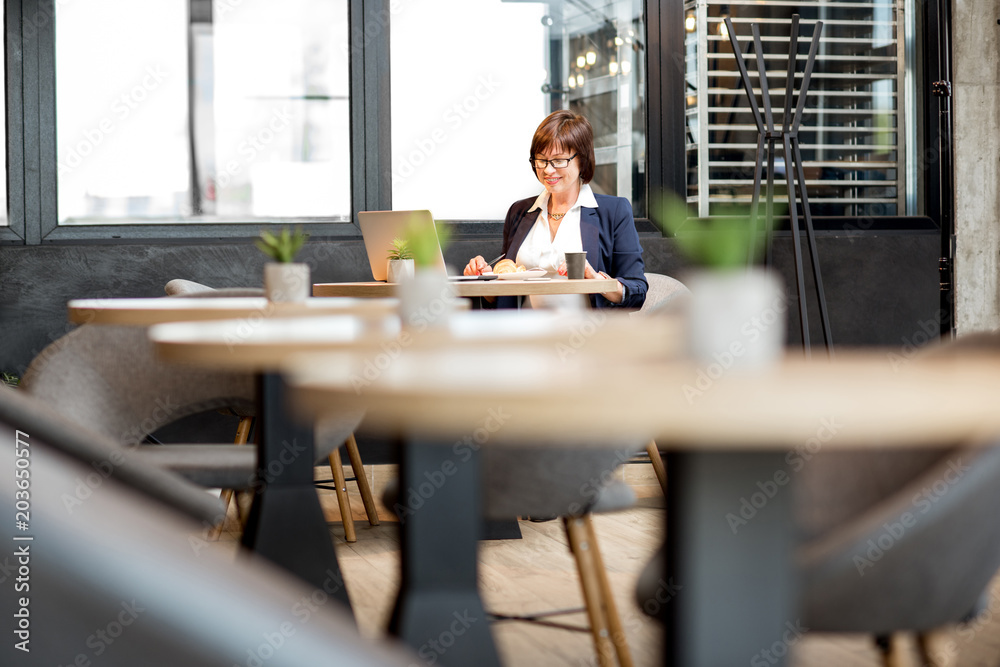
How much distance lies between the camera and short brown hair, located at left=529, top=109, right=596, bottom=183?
3.64 m

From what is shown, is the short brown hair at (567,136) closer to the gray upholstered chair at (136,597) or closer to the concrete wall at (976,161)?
the concrete wall at (976,161)

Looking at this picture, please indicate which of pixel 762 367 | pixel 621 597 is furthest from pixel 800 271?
pixel 762 367

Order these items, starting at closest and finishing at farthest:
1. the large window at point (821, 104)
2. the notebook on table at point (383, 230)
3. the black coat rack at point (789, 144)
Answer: the notebook on table at point (383, 230) → the black coat rack at point (789, 144) → the large window at point (821, 104)

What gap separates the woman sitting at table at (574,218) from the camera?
3645 mm

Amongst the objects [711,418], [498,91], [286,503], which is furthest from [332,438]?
[498,91]

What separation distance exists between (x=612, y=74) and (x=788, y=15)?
0.91 meters

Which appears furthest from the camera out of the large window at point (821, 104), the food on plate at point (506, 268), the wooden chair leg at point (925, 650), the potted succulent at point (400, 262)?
the large window at point (821, 104)

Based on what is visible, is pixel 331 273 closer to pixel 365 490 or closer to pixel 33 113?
pixel 365 490

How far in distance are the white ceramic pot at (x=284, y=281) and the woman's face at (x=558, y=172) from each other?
5.68ft

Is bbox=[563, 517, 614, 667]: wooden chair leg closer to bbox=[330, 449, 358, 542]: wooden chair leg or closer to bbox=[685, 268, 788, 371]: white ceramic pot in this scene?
bbox=[685, 268, 788, 371]: white ceramic pot

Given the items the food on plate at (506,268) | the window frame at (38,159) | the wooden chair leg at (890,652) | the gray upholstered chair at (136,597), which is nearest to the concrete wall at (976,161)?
the food on plate at (506,268)

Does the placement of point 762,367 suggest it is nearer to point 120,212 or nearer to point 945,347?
point 945,347

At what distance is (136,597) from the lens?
24 cm

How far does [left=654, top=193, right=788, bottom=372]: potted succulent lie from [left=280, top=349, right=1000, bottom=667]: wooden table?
0.15 feet
